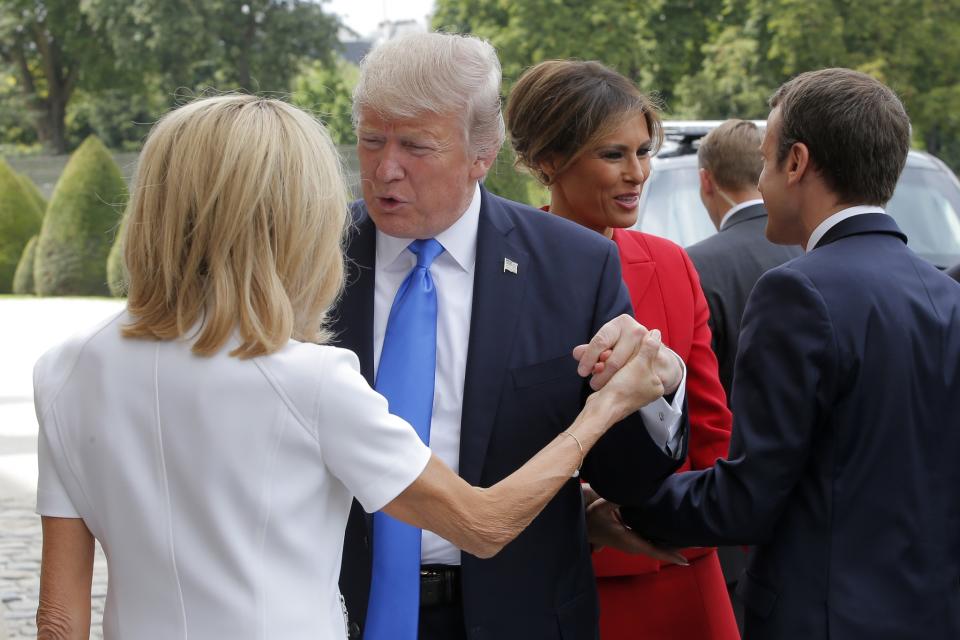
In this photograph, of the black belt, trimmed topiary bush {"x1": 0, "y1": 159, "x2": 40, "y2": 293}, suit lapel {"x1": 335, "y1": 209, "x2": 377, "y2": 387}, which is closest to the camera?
the black belt

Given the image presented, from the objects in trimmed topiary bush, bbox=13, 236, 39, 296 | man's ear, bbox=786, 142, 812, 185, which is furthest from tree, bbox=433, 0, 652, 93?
man's ear, bbox=786, 142, 812, 185

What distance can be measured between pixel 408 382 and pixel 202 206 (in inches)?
30.4

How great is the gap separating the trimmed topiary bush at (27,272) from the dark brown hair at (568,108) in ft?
91.7

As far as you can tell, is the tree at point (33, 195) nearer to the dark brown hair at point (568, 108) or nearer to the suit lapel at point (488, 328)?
the dark brown hair at point (568, 108)

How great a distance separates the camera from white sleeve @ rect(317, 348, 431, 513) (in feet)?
6.84

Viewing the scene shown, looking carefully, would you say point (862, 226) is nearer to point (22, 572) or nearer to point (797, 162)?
point (797, 162)

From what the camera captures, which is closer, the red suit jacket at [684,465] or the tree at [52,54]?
the red suit jacket at [684,465]

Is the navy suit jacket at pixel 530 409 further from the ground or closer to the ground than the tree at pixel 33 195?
further from the ground

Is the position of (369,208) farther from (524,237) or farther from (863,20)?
(863,20)

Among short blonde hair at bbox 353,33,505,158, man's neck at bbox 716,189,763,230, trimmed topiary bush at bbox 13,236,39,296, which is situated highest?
short blonde hair at bbox 353,33,505,158

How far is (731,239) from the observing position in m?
5.04

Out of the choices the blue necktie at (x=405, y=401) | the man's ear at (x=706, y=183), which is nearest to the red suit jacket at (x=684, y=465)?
the blue necktie at (x=405, y=401)

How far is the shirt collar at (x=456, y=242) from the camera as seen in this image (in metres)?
2.93

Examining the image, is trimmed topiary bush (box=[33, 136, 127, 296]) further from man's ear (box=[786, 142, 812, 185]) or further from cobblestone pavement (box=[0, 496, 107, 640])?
man's ear (box=[786, 142, 812, 185])
